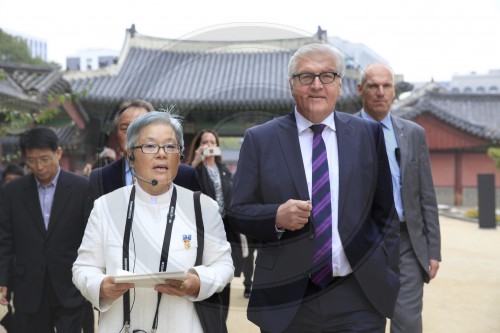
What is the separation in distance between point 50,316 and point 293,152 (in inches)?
89.4

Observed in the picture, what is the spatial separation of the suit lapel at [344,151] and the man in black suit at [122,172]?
0.80 m

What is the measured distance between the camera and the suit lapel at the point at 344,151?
2590 millimetres

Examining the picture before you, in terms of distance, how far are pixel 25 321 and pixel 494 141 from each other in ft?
80.3

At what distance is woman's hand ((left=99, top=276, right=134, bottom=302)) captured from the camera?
226cm

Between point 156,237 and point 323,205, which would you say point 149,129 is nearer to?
point 156,237

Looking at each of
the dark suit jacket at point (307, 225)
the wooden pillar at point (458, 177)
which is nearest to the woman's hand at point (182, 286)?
the dark suit jacket at point (307, 225)

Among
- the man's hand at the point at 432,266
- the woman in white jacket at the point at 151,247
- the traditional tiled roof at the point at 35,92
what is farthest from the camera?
the traditional tiled roof at the point at 35,92

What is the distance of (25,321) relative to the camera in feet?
13.0

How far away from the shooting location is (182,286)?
2.28m

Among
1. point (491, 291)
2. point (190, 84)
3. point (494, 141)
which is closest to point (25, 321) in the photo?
point (491, 291)

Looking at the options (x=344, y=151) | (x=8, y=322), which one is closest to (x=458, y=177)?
(x=8, y=322)

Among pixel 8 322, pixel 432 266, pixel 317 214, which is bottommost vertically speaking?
pixel 8 322

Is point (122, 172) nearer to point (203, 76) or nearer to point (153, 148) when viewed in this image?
point (153, 148)

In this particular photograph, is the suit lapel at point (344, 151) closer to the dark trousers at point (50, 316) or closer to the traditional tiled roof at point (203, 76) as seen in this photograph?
the dark trousers at point (50, 316)
